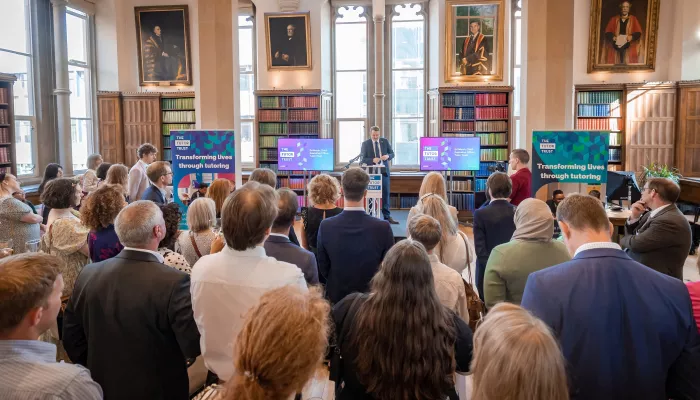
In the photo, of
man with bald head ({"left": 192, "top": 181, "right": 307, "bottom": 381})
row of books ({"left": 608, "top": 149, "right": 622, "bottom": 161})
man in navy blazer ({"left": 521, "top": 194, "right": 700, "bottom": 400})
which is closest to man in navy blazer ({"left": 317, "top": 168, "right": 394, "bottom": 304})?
man with bald head ({"left": 192, "top": 181, "right": 307, "bottom": 381})

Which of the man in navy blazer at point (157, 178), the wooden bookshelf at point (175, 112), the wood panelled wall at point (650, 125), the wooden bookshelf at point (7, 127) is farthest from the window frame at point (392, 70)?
the man in navy blazer at point (157, 178)

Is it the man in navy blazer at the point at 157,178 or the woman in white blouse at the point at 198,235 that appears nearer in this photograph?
the woman in white blouse at the point at 198,235

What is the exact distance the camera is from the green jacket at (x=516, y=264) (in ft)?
8.65

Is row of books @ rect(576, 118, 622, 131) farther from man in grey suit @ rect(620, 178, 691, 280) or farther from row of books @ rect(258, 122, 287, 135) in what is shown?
man in grey suit @ rect(620, 178, 691, 280)

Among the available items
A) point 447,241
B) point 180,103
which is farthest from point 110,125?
point 447,241

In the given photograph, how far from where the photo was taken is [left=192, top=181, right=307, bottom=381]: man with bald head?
192cm

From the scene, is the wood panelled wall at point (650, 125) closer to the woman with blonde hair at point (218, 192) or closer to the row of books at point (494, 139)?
the row of books at point (494, 139)

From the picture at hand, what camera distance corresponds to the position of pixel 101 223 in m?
2.83

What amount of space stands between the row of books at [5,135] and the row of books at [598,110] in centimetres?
1063

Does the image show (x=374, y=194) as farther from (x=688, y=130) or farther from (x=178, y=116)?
(x=688, y=130)

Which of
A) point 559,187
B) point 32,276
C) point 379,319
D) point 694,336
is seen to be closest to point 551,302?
point 694,336

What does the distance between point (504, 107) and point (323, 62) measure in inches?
157

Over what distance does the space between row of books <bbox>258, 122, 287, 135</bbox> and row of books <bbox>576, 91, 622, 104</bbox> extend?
20.3 ft

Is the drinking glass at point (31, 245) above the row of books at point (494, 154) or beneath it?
beneath
